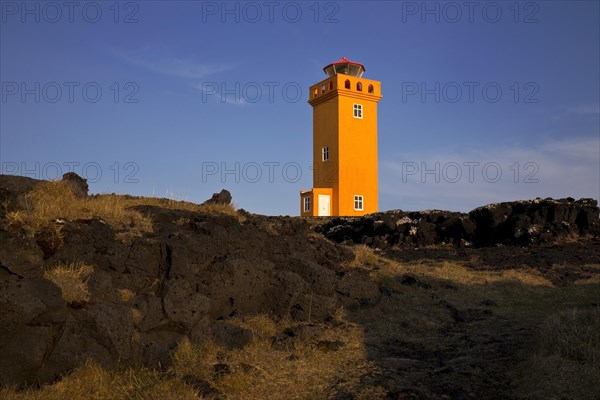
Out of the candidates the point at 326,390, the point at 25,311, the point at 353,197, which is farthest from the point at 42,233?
the point at 353,197

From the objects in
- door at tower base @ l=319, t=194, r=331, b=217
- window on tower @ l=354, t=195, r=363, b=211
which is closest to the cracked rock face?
door at tower base @ l=319, t=194, r=331, b=217

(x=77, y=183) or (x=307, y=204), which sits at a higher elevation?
(x=307, y=204)

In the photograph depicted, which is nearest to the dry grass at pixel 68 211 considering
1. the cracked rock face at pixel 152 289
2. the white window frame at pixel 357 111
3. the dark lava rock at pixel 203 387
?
the cracked rock face at pixel 152 289

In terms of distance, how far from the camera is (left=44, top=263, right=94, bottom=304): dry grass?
251 inches

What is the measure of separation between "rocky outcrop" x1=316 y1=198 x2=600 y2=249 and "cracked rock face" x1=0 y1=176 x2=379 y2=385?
13.0 meters

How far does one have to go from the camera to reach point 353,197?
34.7 metres

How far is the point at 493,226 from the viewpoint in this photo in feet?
76.1

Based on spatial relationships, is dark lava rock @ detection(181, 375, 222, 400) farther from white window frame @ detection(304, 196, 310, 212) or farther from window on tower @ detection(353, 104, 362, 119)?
window on tower @ detection(353, 104, 362, 119)

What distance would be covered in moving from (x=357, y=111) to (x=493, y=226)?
49.2 ft

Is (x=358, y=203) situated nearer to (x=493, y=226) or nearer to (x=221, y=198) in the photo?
(x=493, y=226)

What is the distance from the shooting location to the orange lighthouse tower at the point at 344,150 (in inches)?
1356

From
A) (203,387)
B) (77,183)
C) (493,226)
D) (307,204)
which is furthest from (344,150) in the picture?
(203,387)

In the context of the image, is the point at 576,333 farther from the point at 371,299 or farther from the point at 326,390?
the point at 371,299

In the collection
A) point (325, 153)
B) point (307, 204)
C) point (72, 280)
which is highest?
point (325, 153)
